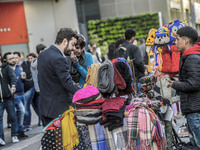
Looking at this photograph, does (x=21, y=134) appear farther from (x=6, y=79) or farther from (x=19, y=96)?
(x=6, y=79)

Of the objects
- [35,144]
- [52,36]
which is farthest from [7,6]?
[35,144]

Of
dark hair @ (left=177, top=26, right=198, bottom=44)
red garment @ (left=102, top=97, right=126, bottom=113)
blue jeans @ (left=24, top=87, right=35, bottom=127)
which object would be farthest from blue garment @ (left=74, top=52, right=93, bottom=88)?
blue jeans @ (left=24, top=87, right=35, bottom=127)

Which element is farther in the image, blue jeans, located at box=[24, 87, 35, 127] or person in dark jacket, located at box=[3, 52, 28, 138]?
blue jeans, located at box=[24, 87, 35, 127]

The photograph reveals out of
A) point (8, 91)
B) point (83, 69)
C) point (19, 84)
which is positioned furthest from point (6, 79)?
point (83, 69)

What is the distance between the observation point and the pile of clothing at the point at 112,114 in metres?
3.80

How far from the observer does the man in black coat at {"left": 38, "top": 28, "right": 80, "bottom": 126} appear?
4.38 metres

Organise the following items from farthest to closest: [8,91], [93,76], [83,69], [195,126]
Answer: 1. [8,91]
2. [83,69]
3. [195,126]
4. [93,76]

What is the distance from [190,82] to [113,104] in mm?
1203

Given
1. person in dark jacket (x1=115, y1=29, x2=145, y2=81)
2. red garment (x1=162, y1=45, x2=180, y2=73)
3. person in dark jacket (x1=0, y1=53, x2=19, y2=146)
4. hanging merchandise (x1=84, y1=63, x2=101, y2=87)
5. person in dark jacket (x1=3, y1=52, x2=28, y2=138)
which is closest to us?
hanging merchandise (x1=84, y1=63, x2=101, y2=87)

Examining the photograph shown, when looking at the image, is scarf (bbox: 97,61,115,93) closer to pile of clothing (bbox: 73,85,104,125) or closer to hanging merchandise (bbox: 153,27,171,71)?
pile of clothing (bbox: 73,85,104,125)

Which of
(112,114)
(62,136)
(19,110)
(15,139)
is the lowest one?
(15,139)

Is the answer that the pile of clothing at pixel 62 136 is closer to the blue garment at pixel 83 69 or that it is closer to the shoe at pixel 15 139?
the blue garment at pixel 83 69

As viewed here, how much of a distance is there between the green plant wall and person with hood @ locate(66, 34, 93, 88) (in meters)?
14.9

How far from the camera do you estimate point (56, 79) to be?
4469 mm
